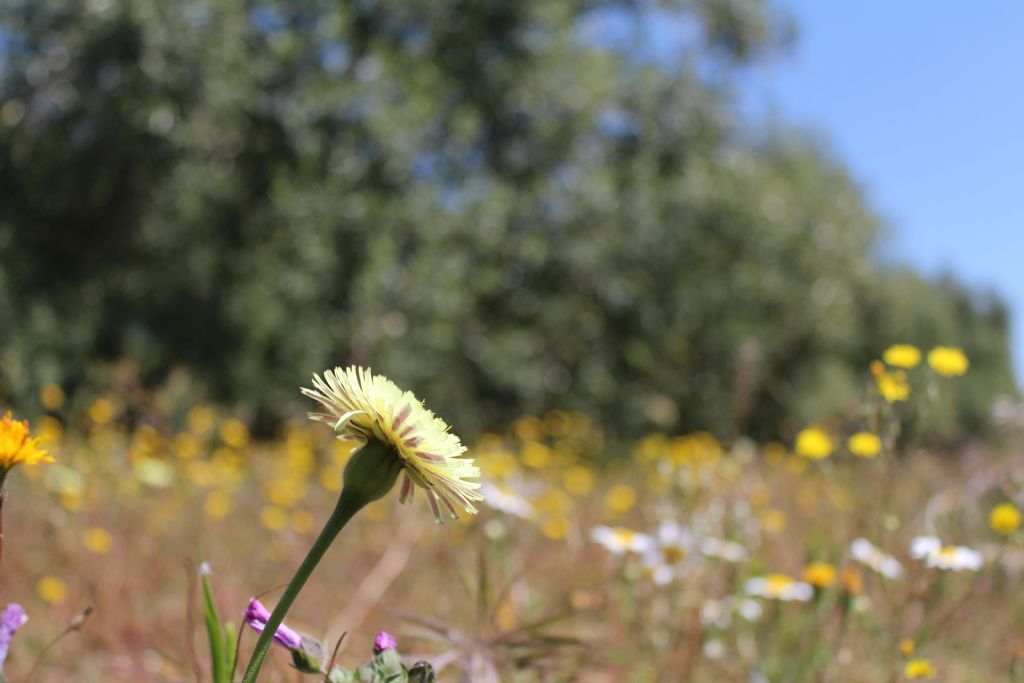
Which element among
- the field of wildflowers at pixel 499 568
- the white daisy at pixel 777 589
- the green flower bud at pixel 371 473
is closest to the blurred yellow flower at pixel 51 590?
the field of wildflowers at pixel 499 568

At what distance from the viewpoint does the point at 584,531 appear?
11.6ft

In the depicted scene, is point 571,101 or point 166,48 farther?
point 571,101

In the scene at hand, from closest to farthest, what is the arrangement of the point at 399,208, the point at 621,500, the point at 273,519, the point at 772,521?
the point at 772,521
the point at 273,519
the point at 621,500
the point at 399,208

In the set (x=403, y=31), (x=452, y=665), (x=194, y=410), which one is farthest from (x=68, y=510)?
(x=403, y=31)

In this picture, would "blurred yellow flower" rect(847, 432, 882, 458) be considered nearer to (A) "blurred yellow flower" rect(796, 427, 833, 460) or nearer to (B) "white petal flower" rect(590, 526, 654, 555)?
(A) "blurred yellow flower" rect(796, 427, 833, 460)

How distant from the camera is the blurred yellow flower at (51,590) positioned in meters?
2.43

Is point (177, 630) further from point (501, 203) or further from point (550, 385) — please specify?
point (550, 385)

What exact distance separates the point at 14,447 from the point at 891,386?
3.98ft

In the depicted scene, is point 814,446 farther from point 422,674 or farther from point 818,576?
point 422,674

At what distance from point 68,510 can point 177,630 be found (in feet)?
2.75

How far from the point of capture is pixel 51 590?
2438 mm

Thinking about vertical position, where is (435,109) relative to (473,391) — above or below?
above

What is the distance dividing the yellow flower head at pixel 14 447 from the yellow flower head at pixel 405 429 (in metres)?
0.19

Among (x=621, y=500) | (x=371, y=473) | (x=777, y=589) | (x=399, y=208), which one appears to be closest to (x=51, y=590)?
(x=777, y=589)
